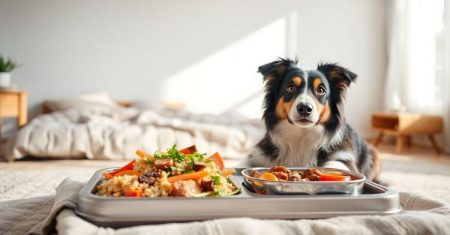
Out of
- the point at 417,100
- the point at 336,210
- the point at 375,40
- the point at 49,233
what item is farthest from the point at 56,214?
the point at 375,40

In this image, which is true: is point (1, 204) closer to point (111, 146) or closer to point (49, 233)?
point (49, 233)

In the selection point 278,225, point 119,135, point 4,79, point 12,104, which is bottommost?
point 278,225

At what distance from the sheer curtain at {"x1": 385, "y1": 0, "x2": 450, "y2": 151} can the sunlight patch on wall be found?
1642mm

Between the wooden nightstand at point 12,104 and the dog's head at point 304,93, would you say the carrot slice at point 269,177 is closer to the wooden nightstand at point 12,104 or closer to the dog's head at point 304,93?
the dog's head at point 304,93

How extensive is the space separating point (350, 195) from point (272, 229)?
27cm

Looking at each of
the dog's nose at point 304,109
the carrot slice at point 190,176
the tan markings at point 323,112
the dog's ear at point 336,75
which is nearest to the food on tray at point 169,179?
the carrot slice at point 190,176

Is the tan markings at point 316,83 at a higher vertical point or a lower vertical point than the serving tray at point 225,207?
higher

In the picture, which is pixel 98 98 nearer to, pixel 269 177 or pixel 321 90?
pixel 321 90

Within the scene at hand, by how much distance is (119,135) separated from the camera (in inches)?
146

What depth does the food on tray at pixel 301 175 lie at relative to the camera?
121 centimetres

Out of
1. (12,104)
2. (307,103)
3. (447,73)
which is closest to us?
(307,103)

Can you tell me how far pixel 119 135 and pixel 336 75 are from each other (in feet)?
7.76

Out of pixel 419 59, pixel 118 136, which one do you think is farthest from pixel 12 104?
pixel 419 59

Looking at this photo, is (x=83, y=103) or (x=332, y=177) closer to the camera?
(x=332, y=177)
